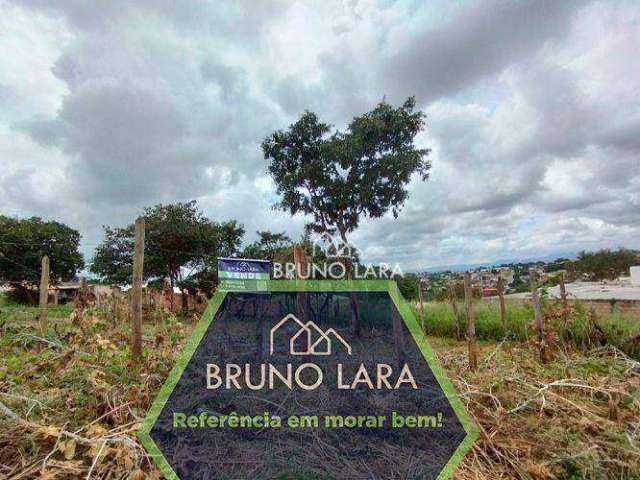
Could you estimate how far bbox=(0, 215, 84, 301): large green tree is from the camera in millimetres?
16844

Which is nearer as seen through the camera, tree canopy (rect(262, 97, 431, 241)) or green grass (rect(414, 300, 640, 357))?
green grass (rect(414, 300, 640, 357))

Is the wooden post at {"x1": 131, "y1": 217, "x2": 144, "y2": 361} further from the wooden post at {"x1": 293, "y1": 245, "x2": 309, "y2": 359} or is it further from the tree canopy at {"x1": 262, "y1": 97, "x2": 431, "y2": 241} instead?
the tree canopy at {"x1": 262, "y1": 97, "x2": 431, "y2": 241}

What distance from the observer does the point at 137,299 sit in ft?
10.5

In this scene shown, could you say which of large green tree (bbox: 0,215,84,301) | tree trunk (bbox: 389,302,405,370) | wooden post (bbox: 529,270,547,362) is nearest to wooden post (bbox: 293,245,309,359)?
tree trunk (bbox: 389,302,405,370)

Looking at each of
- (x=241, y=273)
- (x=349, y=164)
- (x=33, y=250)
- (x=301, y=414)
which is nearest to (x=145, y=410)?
(x=301, y=414)

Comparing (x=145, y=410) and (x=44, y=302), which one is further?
(x=44, y=302)

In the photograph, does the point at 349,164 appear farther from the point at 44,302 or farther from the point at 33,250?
the point at 33,250

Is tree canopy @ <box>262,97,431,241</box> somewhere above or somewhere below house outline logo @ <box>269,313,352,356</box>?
above

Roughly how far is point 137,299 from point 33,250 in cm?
Answer: 1888

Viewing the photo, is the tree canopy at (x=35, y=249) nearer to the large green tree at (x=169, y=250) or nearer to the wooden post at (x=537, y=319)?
the large green tree at (x=169, y=250)

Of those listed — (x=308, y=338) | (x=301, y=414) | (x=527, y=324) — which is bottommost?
(x=301, y=414)

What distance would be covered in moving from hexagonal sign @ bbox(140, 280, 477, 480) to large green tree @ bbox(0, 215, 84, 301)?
16.3 m

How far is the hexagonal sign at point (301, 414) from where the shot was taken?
7.24ft

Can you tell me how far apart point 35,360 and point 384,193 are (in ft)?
28.0
